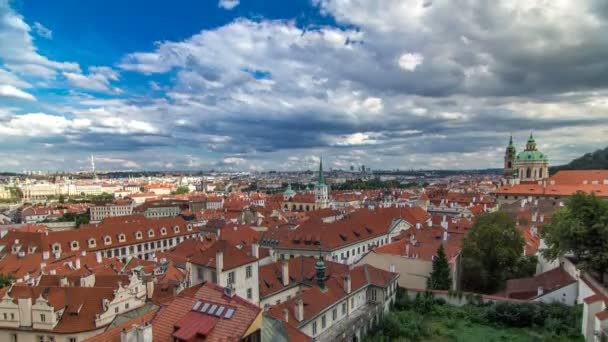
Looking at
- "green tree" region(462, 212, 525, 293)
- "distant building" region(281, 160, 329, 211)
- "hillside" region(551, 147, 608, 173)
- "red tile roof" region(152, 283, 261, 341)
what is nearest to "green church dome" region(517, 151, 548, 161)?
"hillside" region(551, 147, 608, 173)

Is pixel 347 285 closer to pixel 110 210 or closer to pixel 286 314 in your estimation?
pixel 286 314

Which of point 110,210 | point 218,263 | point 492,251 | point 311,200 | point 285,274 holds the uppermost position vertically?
point 218,263

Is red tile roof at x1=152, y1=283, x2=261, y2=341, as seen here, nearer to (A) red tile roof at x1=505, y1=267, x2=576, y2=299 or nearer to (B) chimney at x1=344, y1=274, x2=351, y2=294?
(B) chimney at x1=344, y1=274, x2=351, y2=294

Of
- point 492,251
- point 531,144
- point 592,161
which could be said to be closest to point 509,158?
point 531,144

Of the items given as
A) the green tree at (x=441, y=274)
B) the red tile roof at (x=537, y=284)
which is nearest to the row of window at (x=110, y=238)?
the green tree at (x=441, y=274)

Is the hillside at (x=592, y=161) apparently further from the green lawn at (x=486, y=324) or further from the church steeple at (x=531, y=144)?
the green lawn at (x=486, y=324)

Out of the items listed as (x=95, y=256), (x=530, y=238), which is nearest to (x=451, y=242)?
(x=530, y=238)

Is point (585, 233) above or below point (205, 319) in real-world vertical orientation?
above
